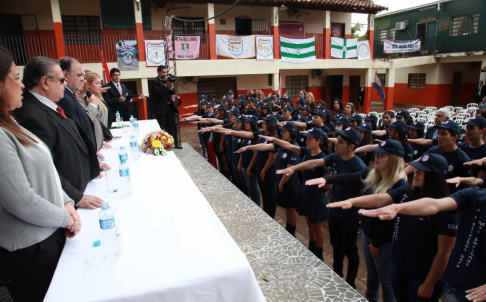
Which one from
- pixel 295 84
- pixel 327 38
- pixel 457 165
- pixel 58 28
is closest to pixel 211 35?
pixel 58 28

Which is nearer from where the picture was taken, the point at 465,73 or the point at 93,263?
the point at 93,263

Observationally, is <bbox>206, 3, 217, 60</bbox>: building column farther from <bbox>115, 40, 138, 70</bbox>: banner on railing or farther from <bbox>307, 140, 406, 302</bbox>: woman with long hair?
<bbox>307, 140, 406, 302</bbox>: woman with long hair

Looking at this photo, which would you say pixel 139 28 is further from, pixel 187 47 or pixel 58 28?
pixel 58 28

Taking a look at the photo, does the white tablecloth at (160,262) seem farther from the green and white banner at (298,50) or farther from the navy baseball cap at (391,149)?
the green and white banner at (298,50)

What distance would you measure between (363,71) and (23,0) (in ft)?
56.8

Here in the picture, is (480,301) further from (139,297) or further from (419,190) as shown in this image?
(139,297)

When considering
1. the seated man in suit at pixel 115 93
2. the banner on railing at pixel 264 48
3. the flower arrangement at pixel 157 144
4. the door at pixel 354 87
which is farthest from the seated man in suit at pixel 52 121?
the door at pixel 354 87

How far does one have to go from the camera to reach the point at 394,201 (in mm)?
2730

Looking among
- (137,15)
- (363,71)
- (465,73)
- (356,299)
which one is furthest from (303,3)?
(356,299)

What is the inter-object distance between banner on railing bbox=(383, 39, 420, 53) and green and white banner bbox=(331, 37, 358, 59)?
94.6 inches

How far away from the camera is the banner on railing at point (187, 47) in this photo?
1319cm

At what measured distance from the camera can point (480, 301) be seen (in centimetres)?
194

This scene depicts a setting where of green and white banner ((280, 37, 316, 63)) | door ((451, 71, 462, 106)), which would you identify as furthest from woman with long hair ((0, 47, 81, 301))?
door ((451, 71, 462, 106))

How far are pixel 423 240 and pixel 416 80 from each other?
23085 mm
